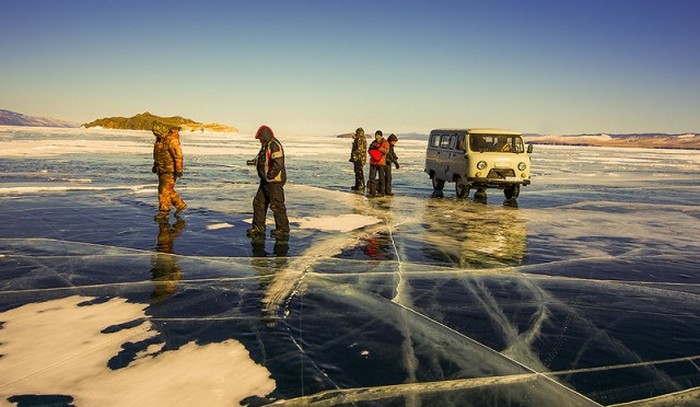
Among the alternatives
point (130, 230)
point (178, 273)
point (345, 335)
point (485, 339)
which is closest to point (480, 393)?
point (485, 339)

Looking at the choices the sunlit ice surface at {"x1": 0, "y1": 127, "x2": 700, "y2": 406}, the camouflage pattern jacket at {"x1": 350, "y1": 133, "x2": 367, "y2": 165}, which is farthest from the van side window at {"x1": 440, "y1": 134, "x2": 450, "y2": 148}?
the sunlit ice surface at {"x1": 0, "y1": 127, "x2": 700, "y2": 406}

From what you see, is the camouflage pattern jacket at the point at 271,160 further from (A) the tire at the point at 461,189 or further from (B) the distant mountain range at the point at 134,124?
(B) the distant mountain range at the point at 134,124

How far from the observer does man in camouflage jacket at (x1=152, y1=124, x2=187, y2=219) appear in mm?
9914

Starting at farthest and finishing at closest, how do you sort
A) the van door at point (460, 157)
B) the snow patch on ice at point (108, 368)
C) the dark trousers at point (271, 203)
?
the van door at point (460, 157) → the dark trousers at point (271, 203) → the snow patch on ice at point (108, 368)

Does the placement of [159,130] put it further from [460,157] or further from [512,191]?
[512,191]

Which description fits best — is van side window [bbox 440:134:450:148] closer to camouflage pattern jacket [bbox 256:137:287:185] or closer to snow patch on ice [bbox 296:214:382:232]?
snow patch on ice [bbox 296:214:382:232]

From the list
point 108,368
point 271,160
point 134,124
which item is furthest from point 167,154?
point 134,124

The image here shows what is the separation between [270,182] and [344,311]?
3.84 metres

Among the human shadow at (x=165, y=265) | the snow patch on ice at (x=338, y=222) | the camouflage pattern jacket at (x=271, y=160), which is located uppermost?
the camouflage pattern jacket at (x=271, y=160)

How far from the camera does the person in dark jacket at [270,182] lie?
8.21 metres

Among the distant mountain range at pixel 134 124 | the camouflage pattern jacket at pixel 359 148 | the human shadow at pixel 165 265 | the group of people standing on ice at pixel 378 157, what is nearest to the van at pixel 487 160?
the group of people standing on ice at pixel 378 157

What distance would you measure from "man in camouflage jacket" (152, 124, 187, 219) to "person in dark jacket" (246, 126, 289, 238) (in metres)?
2.33

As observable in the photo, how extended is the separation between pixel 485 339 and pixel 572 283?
2527 mm

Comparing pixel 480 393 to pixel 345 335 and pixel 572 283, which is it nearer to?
pixel 345 335
